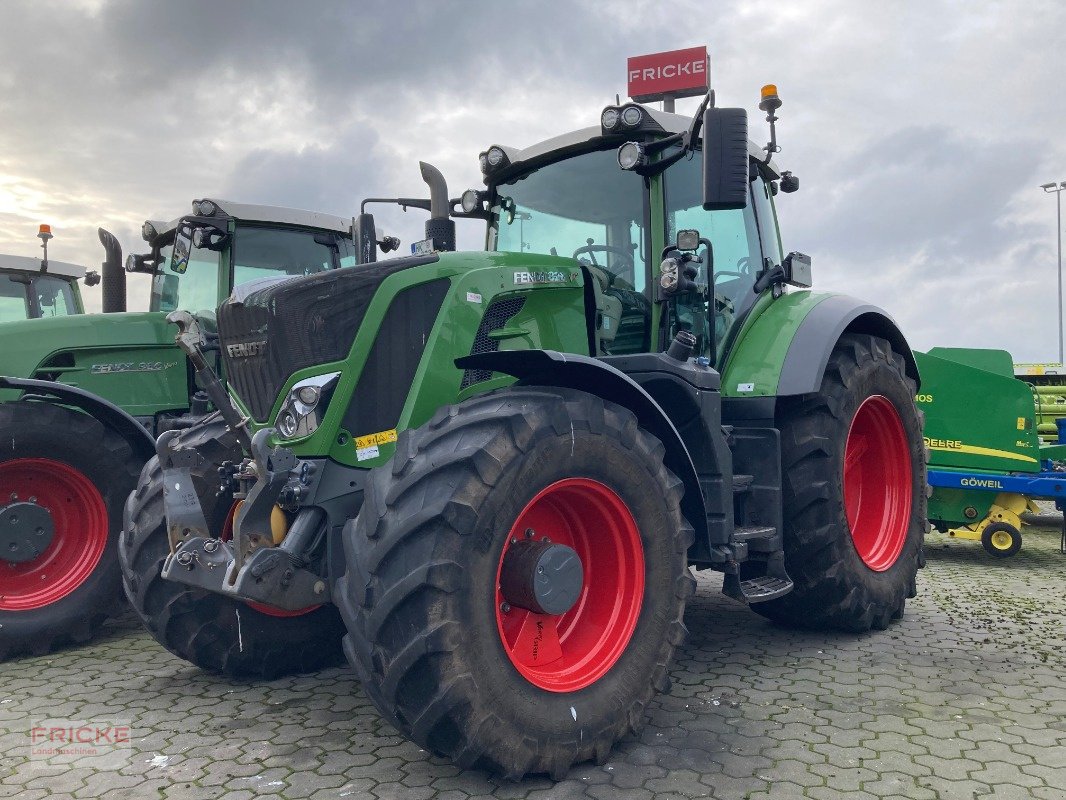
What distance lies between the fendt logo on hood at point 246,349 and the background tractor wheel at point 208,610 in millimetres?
344

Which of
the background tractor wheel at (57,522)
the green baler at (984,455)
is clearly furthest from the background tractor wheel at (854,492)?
the background tractor wheel at (57,522)

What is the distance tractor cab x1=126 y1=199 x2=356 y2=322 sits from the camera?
6332mm

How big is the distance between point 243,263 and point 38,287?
4.43 m

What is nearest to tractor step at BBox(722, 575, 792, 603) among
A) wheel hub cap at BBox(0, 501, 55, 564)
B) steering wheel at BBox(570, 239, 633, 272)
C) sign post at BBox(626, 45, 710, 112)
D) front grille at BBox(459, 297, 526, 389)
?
front grille at BBox(459, 297, 526, 389)

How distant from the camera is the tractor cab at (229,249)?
20.8 feet

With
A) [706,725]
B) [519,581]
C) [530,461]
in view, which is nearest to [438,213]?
[530,461]

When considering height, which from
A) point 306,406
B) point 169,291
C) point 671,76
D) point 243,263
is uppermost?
point 671,76

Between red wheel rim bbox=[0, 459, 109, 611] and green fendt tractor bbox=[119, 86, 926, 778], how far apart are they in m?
1.43

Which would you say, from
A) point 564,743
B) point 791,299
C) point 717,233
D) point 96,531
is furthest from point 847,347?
point 96,531

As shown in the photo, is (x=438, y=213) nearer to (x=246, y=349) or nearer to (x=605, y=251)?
(x=605, y=251)

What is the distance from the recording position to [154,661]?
4.48m

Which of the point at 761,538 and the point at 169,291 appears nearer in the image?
the point at 761,538

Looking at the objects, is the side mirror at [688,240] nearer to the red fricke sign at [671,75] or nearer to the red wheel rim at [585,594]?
the red fricke sign at [671,75]

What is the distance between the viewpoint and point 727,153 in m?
3.45
